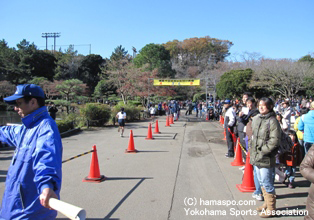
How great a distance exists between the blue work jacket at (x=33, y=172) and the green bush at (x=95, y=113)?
1400cm

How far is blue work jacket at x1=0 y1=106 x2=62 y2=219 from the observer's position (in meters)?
1.92

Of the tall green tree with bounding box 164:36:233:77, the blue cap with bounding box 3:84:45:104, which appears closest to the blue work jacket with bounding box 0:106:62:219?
the blue cap with bounding box 3:84:45:104

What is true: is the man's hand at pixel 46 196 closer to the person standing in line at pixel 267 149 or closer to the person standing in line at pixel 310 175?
the person standing in line at pixel 310 175

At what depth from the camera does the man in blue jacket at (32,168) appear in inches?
74.4

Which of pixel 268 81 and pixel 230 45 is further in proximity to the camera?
pixel 230 45

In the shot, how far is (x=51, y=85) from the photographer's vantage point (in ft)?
111

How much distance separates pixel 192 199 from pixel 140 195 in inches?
39.7

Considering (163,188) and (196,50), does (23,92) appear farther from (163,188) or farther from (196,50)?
(196,50)

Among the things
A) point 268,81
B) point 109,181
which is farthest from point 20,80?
point 109,181

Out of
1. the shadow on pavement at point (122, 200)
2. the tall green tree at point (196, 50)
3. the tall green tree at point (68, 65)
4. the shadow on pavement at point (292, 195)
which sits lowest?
the shadow on pavement at point (122, 200)

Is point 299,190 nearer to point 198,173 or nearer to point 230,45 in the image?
point 198,173

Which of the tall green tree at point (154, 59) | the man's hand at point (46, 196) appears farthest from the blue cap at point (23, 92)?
the tall green tree at point (154, 59)

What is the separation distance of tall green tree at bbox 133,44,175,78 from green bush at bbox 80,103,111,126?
25319 millimetres

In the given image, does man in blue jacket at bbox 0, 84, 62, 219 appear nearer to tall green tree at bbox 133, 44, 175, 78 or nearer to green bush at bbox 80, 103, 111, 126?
green bush at bbox 80, 103, 111, 126
